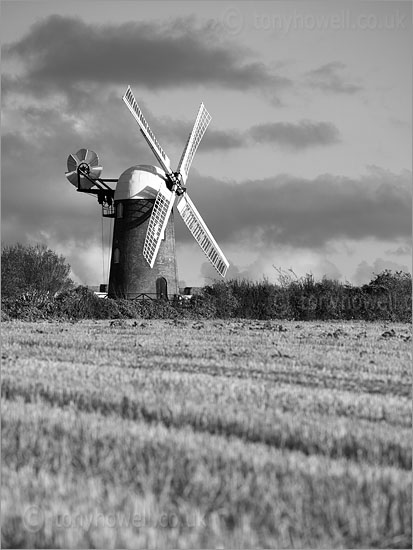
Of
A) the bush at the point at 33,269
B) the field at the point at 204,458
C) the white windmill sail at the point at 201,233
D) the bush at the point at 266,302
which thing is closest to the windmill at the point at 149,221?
the white windmill sail at the point at 201,233

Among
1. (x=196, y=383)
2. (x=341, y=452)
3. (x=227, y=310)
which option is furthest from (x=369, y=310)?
(x=341, y=452)

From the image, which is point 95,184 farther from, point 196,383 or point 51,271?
point 196,383

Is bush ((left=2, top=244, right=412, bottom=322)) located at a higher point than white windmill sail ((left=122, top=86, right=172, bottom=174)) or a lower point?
lower

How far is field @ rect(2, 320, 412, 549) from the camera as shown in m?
4.32

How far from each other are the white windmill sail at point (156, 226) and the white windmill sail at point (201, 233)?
1.48 meters

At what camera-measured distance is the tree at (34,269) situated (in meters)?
65.9

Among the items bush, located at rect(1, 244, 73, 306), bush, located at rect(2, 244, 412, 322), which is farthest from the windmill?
bush, located at rect(1, 244, 73, 306)

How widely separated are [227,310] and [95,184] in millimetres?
17910

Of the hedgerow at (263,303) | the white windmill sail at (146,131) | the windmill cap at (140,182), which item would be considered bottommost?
the hedgerow at (263,303)

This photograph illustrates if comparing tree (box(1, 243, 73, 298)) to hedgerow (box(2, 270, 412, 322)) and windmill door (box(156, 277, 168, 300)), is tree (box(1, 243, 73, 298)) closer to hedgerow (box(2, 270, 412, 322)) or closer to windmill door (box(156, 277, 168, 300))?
windmill door (box(156, 277, 168, 300))

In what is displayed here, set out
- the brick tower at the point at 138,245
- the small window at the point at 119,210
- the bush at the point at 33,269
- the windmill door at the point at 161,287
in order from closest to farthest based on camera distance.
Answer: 1. the brick tower at the point at 138,245
2. the windmill door at the point at 161,287
3. the small window at the point at 119,210
4. the bush at the point at 33,269

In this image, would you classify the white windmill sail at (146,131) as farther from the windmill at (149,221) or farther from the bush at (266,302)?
the bush at (266,302)

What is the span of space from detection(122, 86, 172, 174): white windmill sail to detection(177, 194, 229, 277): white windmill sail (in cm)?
235

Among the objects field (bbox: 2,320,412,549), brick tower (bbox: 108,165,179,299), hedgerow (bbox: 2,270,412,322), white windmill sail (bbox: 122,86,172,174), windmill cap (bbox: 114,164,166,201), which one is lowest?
field (bbox: 2,320,412,549)
